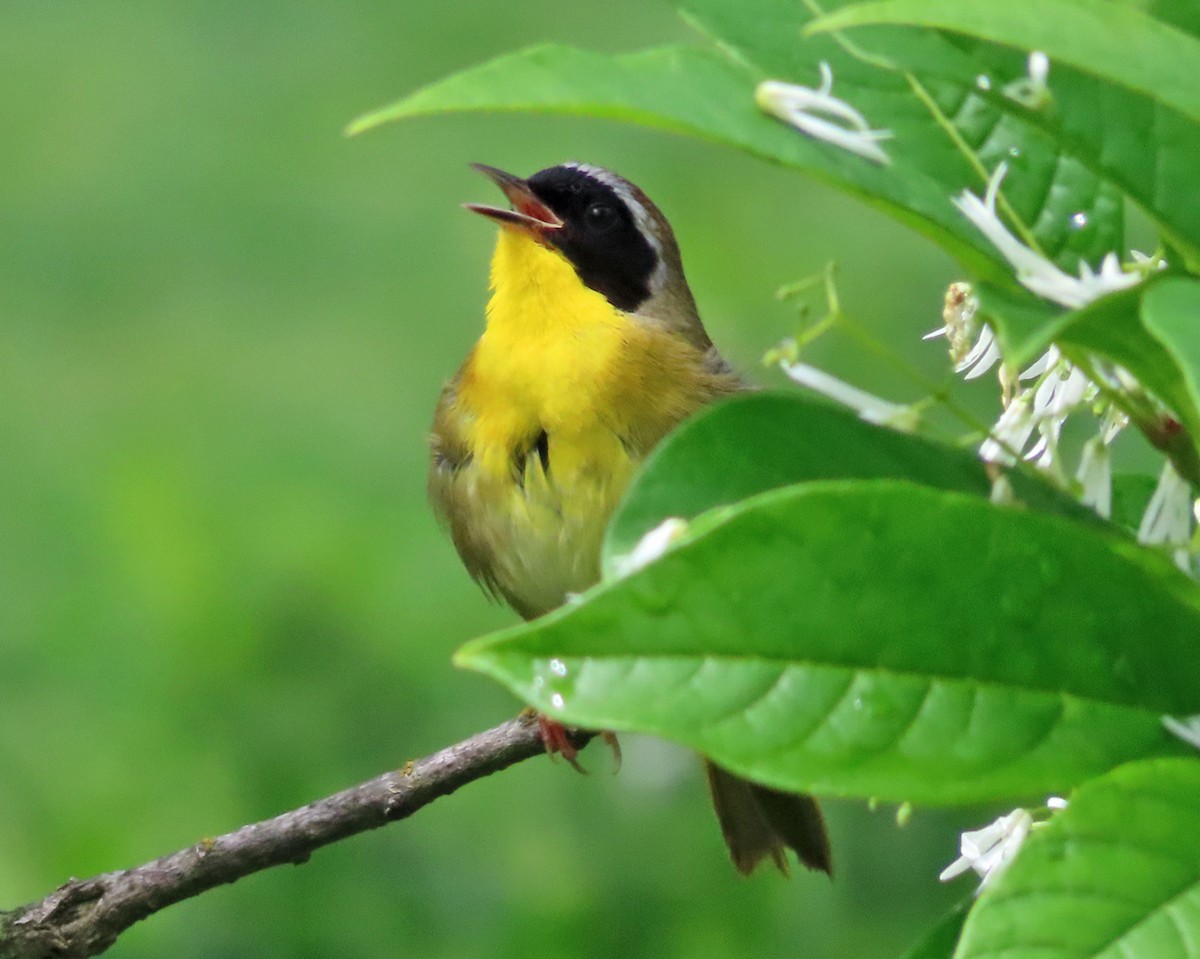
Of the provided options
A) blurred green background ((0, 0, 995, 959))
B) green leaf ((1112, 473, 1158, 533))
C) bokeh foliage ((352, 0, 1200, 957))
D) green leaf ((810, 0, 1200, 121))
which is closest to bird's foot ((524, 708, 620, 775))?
blurred green background ((0, 0, 995, 959))

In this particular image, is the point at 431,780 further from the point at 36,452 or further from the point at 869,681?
the point at 36,452

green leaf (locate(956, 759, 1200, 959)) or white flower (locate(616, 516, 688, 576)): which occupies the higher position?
white flower (locate(616, 516, 688, 576))

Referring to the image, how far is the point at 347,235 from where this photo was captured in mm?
6641

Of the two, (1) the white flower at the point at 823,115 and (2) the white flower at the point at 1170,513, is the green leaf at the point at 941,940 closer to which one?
(2) the white flower at the point at 1170,513

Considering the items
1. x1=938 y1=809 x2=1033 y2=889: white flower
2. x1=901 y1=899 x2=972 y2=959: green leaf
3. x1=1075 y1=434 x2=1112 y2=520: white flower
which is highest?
x1=1075 y1=434 x2=1112 y2=520: white flower

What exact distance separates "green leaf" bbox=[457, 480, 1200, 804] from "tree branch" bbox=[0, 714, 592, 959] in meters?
1.36

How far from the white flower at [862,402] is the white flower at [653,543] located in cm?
22

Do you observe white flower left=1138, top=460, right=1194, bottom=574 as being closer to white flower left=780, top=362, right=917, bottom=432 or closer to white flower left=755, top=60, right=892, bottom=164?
white flower left=780, top=362, right=917, bottom=432

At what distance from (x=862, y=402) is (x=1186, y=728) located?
311 millimetres

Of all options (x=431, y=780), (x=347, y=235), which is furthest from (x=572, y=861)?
(x=347, y=235)

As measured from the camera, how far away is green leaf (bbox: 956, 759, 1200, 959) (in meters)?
0.97

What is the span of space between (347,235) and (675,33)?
1408mm

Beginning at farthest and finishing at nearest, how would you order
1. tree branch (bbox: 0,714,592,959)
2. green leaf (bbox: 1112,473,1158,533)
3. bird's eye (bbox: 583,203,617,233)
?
bird's eye (bbox: 583,203,617,233) → tree branch (bbox: 0,714,592,959) → green leaf (bbox: 1112,473,1158,533)

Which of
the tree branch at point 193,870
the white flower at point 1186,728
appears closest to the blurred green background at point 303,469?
the tree branch at point 193,870
